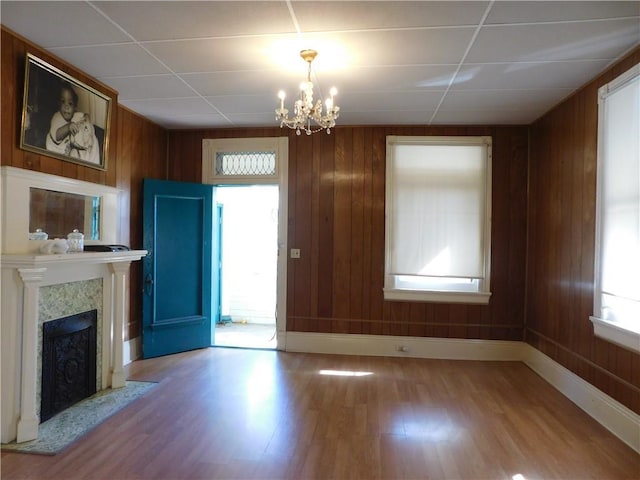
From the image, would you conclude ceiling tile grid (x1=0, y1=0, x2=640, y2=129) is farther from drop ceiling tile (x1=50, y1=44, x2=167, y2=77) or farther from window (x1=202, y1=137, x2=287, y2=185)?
window (x1=202, y1=137, x2=287, y2=185)

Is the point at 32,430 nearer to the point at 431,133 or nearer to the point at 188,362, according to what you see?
the point at 188,362

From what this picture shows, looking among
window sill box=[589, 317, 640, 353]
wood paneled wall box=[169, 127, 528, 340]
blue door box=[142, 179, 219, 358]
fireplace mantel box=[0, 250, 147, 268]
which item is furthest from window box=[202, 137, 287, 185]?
window sill box=[589, 317, 640, 353]

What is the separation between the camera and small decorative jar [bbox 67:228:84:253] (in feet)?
9.01

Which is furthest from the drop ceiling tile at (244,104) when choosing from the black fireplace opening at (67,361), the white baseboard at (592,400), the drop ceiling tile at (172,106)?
the white baseboard at (592,400)

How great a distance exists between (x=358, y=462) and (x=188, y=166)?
383cm

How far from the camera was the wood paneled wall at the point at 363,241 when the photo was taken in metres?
4.23

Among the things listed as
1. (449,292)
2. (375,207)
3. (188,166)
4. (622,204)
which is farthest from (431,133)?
(188,166)

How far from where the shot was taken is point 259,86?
3.27 m

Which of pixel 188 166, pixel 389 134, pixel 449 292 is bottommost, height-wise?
pixel 449 292

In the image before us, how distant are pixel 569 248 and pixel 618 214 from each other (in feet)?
2.53

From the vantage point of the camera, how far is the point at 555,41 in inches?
96.6

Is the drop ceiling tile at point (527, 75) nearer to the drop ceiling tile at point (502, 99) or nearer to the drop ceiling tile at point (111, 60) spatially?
the drop ceiling tile at point (502, 99)

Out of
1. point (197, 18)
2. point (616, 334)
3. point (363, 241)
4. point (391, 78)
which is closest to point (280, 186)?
point (363, 241)

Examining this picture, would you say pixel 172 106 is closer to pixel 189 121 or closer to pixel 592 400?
pixel 189 121
